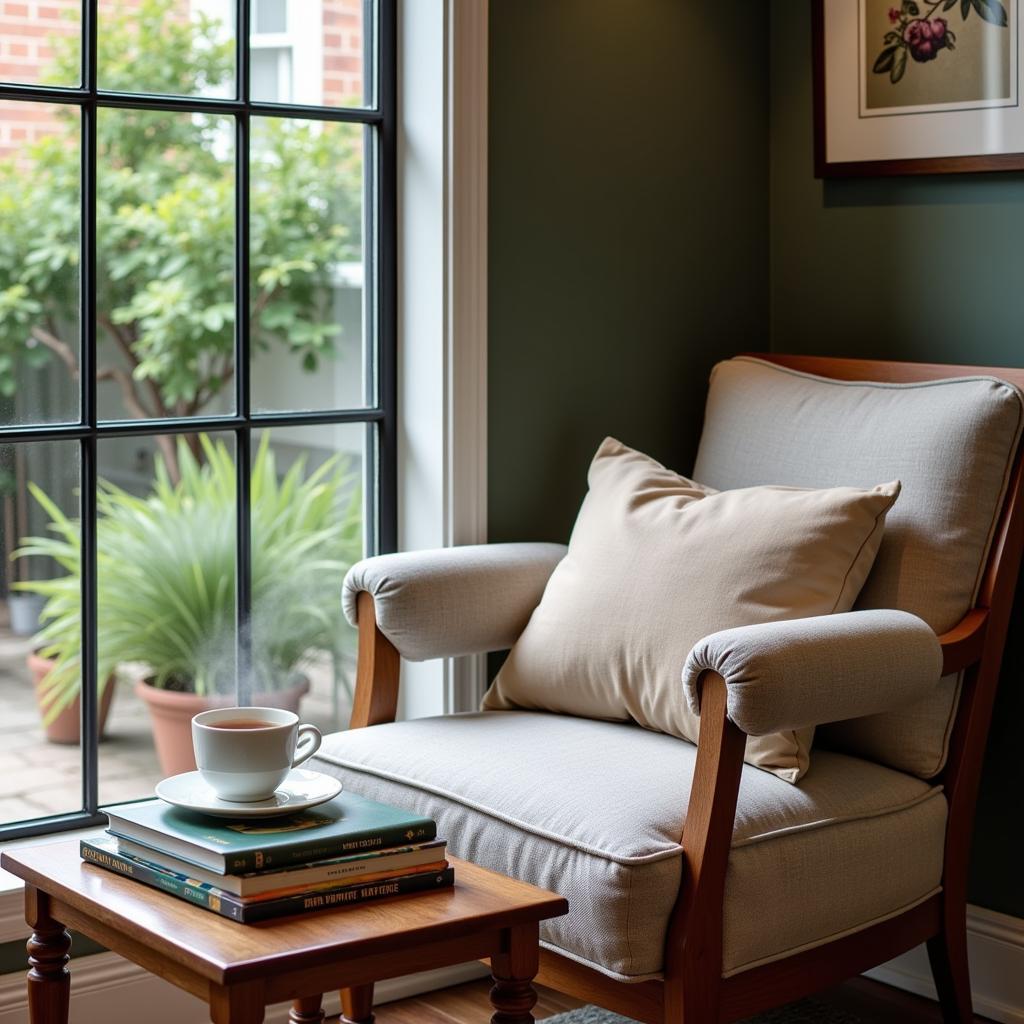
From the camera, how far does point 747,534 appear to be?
6.91 feet

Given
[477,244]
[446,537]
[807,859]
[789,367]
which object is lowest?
[807,859]

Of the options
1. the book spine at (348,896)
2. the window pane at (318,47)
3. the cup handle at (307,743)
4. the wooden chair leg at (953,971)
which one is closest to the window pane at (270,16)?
the window pane at (318,47)

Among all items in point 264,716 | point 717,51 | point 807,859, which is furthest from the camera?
point 717,51

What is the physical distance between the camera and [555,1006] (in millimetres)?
2504

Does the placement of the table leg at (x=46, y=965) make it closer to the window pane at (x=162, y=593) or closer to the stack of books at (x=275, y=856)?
the stack of books at (x=275, y=856)

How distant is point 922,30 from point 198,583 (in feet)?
5.22

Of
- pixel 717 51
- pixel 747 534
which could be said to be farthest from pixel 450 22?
pixel 747 534

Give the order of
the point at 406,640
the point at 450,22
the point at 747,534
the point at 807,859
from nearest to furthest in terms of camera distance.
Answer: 1. the point at 807,859
2. the point at 747,534
3. the point at 406,640
4. the point at 450,22

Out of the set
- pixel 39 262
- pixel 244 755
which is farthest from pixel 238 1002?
pixel 39 262

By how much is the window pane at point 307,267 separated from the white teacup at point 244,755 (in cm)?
102

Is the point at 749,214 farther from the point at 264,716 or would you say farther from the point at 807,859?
the point at 264,716

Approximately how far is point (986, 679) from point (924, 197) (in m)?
0.92

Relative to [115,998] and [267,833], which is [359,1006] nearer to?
[115,998]

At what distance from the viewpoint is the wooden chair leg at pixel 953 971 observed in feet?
7.23
